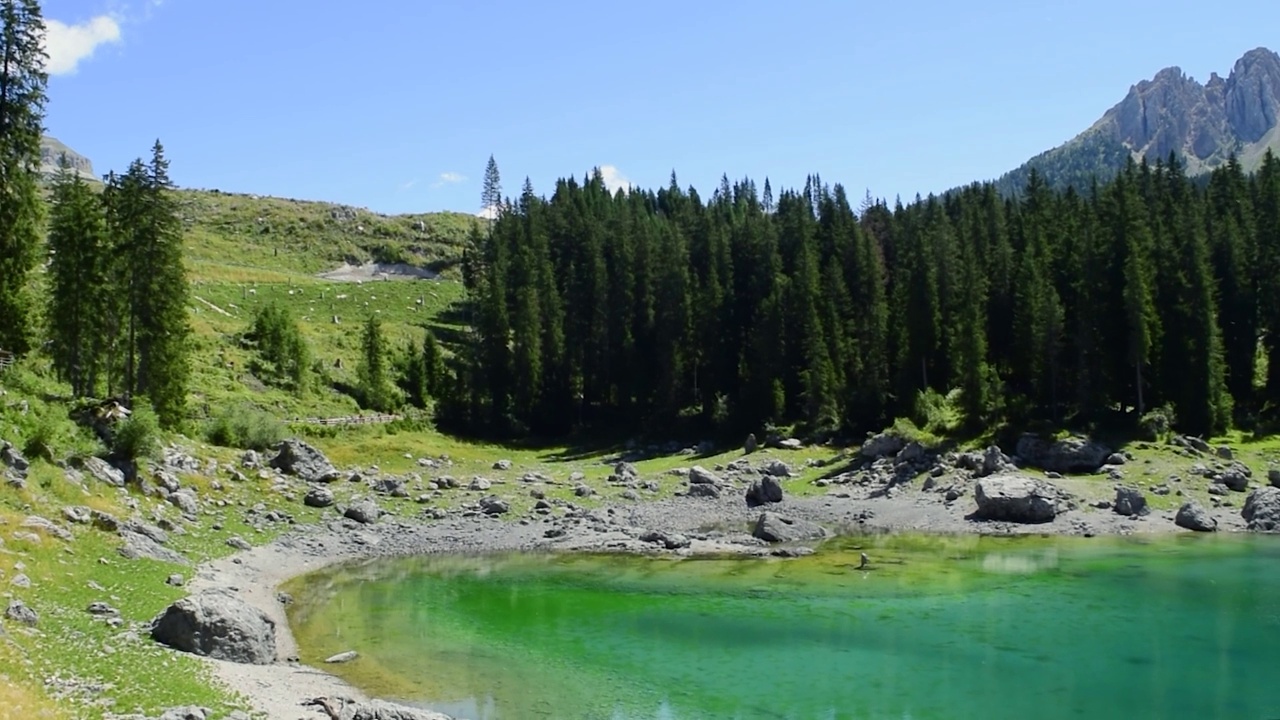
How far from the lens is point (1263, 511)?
53.7 m

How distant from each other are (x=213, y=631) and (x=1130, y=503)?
50570 millimetres

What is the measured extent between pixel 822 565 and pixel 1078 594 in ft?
38.2

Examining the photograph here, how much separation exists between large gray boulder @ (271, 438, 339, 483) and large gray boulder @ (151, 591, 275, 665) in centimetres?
3094

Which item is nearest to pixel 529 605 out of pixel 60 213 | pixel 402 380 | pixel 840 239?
pixel 60 213

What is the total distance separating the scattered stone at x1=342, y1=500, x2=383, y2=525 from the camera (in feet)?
182

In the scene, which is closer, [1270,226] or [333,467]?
[333,467]

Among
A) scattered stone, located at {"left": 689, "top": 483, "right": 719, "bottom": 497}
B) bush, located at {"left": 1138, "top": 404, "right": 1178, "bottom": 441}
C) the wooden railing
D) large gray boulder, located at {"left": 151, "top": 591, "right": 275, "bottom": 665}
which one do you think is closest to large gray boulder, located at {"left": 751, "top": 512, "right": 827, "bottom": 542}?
scattered stone, located at {"left": 689, "top": 483, "right": 719, "bottom": 497}

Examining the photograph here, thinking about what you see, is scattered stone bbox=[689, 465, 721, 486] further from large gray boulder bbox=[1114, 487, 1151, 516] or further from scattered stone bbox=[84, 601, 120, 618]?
scattered stone bbox=[84, 601, 120, 618]

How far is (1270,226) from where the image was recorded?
86.1m

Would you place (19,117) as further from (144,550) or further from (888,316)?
(888,316)

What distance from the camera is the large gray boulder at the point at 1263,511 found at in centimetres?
5284

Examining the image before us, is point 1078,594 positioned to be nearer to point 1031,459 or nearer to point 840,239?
point 1031,459

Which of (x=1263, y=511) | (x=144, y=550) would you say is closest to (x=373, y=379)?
(x=144, y=550)

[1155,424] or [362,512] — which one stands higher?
[1155,424]
